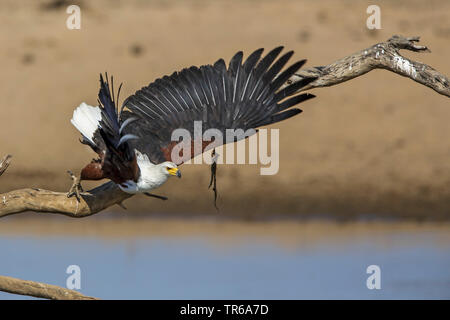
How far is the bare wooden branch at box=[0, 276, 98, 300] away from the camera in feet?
31.0

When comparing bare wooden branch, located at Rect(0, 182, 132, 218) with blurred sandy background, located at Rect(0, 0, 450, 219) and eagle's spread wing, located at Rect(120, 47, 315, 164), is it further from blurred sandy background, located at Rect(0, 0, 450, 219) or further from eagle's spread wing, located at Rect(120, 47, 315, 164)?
blurred sandy background, located at Rect(0, 0, 450, 219)

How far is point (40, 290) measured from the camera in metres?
9.53

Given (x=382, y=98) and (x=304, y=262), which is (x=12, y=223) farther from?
(x=382, y=98)

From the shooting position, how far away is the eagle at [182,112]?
8750mm

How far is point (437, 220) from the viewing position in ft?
51.1

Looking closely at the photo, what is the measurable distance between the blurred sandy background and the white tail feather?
21.3 feet

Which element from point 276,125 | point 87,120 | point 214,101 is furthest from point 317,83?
point 276,125

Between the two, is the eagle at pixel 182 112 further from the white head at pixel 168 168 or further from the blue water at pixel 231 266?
the blue water at pixel 231 266

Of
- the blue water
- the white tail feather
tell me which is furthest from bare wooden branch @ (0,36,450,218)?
the blue water

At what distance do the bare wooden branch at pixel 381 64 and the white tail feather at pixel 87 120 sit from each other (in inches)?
70.6

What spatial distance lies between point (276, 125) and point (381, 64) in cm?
682

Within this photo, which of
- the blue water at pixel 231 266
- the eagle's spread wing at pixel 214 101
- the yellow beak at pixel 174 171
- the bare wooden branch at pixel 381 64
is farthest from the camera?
the blue water at pixel 231 266

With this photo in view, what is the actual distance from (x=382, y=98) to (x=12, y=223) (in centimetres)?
621

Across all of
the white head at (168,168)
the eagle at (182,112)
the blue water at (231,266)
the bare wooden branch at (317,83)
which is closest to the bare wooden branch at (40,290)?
the bare wooden branch at (317,83)
